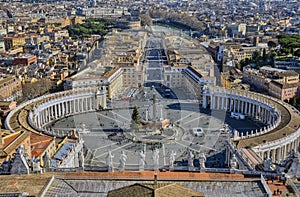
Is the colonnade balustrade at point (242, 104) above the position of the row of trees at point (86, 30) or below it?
below

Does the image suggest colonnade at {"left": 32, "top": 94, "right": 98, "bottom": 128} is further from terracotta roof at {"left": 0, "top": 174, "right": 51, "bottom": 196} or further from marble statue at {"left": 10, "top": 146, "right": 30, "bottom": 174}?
terracotta roof at {"left": 0, "top": 174, "right": 51, "bottom": 196}

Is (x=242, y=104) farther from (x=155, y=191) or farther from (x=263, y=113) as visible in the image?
(x=155, y=191)

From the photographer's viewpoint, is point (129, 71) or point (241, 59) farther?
point (241, 59)

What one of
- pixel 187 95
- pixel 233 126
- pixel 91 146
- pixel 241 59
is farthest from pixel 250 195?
pixel 241 59

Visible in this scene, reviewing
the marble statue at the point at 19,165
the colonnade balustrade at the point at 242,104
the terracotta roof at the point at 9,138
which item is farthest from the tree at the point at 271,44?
the marble statue at the point at 19,165

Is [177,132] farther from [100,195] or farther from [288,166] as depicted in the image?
[100,195]

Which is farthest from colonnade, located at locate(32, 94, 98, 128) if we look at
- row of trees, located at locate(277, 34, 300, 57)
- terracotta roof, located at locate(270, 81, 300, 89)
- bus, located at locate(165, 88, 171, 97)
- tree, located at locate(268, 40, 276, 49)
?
tree, located at locate(268, 40, 276, 49)

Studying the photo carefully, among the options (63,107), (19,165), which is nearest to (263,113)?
(63,107)

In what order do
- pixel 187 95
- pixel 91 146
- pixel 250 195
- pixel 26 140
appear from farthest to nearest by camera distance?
pixel 187 95
pixel 91 146
pixel 26 140
pixel 250 195

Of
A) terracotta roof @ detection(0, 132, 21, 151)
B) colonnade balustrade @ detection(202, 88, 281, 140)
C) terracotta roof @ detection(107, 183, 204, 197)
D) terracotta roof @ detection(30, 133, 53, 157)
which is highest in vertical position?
terracotta roof @ detection(107, 183, 204, 197)

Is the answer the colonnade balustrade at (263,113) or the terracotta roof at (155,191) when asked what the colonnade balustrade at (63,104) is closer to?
the colonnade balustrade at (263,113)

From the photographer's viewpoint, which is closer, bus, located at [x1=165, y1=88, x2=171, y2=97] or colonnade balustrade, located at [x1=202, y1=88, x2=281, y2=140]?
colonnade balustrade, located at [x1=202, y1=88, x2=281, y2=140]
